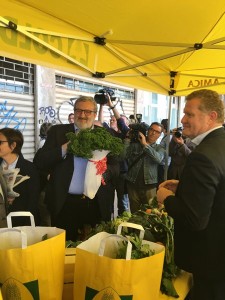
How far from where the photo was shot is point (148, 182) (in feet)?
12.8

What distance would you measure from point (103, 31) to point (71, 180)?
135cm

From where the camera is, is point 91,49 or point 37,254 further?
point 91,49

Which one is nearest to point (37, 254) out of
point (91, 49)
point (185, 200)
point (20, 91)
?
point (185, 200)

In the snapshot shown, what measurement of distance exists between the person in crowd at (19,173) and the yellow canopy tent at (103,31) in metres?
0.86

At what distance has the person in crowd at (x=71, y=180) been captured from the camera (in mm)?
2473

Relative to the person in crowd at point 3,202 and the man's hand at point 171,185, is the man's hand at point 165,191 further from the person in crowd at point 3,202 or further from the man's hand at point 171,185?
the person in crowd at point 3,202

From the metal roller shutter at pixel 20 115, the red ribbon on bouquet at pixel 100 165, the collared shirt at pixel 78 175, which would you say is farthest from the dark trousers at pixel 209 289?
the metal roller shutter at pixel 20 115

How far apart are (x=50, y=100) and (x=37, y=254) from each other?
589 centimetres

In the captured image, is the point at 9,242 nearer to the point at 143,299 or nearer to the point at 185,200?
the point at 143,299

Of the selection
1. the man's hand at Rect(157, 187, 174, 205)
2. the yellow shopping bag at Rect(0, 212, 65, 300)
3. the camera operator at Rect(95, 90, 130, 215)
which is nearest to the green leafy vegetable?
the yellow shopping bag at Rect(0, 212, 65, 300)

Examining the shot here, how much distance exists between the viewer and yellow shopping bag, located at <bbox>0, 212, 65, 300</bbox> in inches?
43.4

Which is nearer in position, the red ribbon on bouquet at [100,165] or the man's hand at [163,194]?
the man's hand at [163,194]

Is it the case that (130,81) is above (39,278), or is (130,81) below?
above

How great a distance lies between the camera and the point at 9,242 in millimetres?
1255
